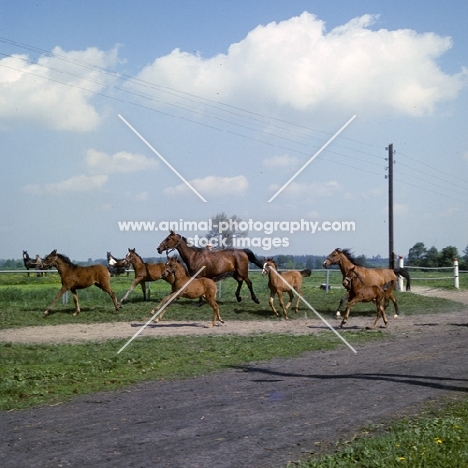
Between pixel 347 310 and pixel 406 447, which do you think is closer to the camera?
pixel 406 447

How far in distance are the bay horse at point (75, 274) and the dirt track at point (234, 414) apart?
35.7 ft

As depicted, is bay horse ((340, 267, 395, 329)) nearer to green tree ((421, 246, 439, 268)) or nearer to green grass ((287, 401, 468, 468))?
green grass ((287, 401, 468, 468))

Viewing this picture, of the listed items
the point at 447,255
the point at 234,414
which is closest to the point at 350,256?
the point at 234,414

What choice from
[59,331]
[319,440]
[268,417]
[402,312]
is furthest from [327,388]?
[402,312]

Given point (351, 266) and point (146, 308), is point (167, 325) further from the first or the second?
point (351, 266)

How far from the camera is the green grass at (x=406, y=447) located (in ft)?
21.0

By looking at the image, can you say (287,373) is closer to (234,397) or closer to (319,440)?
(234,397)

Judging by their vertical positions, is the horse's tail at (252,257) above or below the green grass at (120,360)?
above

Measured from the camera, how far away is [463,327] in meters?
19.3

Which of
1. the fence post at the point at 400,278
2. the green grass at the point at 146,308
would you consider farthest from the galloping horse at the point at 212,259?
the fence post at the point at 400,278

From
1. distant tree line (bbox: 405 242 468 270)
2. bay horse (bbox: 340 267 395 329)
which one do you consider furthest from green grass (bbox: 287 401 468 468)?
distant tree line (bbox: 405 242 468 270)

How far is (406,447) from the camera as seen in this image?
6.81 m

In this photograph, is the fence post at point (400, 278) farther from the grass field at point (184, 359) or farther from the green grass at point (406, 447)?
the green grass at point (406, 447)

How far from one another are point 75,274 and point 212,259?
4.56 m
